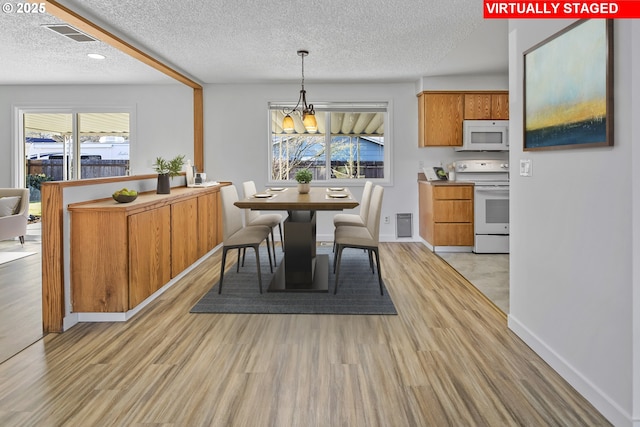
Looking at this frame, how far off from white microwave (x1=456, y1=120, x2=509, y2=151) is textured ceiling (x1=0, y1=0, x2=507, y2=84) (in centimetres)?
70

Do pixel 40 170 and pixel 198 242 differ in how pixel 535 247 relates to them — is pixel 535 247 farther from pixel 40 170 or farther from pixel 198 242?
pixel 40 170

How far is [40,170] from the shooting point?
680cm

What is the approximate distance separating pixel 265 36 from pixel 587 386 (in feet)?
12.2

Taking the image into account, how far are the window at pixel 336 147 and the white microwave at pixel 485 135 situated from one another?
1.16m

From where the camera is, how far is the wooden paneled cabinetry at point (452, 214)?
544cm

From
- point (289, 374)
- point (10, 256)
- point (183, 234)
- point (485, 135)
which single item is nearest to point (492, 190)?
point (485, 135)

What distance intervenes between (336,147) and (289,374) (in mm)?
4664

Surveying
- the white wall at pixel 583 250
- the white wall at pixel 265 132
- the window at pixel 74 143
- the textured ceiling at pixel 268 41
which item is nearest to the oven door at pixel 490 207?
the white wall at pixel 265 132

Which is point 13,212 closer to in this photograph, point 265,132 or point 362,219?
point 265,132

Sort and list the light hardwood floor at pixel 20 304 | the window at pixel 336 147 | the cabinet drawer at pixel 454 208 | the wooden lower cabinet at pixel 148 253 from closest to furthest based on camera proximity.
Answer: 1. the light hardwood floor at pixel 20 304
2. the wooden lower cabinet at pixel 148 253
3. the cabinet drawer at pixel 454 208
4. the window at pixel 336 147

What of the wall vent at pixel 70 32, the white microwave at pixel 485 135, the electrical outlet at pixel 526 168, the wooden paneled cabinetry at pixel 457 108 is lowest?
the electrical outlet at pixel 526 168

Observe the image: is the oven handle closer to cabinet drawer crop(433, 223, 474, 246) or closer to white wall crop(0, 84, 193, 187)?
cabinet drawer crop(433, 223, 474, 246)

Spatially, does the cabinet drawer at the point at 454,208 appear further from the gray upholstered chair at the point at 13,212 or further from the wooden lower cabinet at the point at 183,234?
the gray upholstered chair at the point at 13,212

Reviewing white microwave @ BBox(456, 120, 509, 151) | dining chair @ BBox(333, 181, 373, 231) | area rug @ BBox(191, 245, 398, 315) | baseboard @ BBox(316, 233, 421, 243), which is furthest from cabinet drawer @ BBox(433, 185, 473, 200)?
area rug @ BBox(191, 245, 398, 315)
